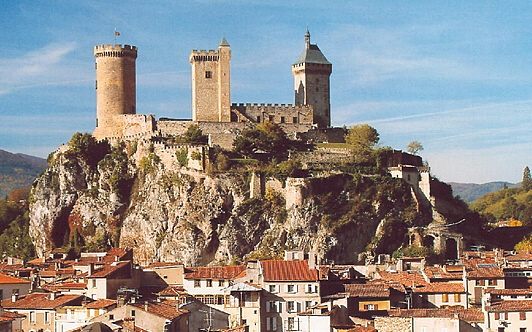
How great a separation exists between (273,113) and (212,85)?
6.65 m

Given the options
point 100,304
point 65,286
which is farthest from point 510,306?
point 65,286

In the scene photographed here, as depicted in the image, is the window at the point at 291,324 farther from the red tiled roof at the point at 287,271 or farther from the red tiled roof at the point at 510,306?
the red tiled roof at the point at 510,306

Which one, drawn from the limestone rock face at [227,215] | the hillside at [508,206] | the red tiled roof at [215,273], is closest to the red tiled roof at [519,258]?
the limestone rock face at [227,215]

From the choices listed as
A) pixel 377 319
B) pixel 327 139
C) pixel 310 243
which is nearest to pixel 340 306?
pixel 377 319

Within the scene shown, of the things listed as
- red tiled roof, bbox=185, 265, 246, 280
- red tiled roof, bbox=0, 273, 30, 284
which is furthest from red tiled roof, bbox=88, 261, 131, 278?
red tiled roof, bbox=0, 273, 30, 284

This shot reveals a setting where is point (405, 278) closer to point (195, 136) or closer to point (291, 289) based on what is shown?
point (291, 289)

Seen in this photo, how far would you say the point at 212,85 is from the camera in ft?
340

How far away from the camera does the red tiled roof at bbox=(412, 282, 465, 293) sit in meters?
60.5

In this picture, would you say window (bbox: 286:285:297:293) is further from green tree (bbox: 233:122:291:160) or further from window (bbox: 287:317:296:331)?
green tree (bbox: 233:122:291:160)

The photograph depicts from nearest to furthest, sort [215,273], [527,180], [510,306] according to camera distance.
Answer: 1. [510,306]
2. [215,273]
3. [527,180]

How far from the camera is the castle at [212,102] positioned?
102438mm

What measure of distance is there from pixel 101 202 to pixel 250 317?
45.1 metres

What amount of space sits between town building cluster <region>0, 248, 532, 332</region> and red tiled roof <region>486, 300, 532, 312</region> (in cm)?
5

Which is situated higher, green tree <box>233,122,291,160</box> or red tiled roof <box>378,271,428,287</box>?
green tree <box>233,122,291,160</box>
